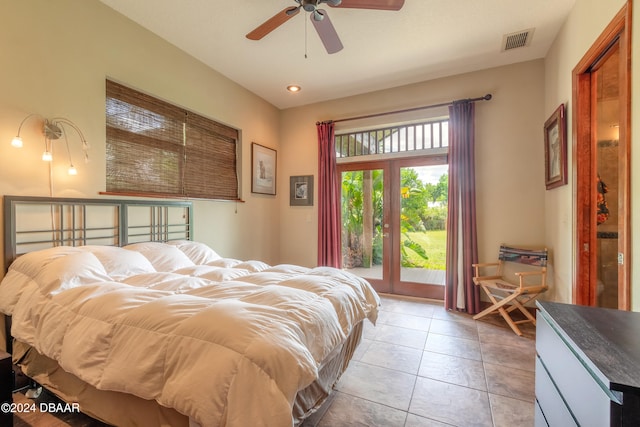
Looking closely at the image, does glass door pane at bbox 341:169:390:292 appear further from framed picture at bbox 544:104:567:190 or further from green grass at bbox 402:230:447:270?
framed picture at bbox 544:104:567:190

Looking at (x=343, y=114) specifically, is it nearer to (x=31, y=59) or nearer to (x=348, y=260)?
(x=348, y=260)

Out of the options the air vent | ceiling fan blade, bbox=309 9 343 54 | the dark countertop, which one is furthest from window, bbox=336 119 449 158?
the dark countertop

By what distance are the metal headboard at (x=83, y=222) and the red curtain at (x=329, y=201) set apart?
6.39 ft

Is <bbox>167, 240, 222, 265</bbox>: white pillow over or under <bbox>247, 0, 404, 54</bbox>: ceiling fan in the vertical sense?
under

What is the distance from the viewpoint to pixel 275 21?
2.12 metres

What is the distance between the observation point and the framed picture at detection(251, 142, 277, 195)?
4134 mm

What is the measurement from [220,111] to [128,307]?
2.85 metres

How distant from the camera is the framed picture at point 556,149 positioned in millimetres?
2553

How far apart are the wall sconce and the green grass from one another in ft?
12.0

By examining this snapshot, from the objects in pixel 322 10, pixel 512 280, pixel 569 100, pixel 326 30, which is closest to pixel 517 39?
pixel 569 100

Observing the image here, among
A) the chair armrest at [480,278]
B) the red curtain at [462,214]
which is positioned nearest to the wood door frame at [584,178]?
the chair armrest at [480,278]

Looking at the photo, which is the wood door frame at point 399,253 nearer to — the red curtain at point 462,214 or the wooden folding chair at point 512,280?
the red curtain at point 462,214

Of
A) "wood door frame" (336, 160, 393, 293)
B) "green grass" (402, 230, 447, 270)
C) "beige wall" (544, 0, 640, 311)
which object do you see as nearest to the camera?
"beige wall" (544, 0, 640, 311)

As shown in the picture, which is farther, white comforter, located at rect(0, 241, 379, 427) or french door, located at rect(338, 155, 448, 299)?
french door, located at rect(338, 155, 448, 299)
